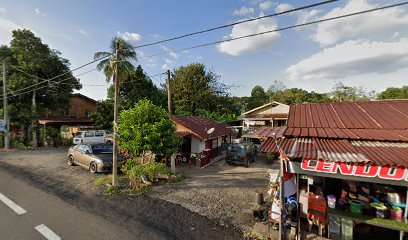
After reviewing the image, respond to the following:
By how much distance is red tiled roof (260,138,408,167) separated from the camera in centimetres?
450

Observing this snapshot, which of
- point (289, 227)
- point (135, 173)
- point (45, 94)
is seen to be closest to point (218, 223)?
point (289, 227)

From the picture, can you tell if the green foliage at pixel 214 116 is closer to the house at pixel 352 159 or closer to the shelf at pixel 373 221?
the house at pixel 352 159

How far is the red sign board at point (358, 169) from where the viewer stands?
13.8ft

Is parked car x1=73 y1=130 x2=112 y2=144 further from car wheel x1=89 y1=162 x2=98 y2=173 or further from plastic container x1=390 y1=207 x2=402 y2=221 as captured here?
plastic container x1=390 y1=207 x2=402 y2=221

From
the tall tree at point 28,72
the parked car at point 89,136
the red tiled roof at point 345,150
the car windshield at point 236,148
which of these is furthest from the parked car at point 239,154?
the tall tree at point 28,72

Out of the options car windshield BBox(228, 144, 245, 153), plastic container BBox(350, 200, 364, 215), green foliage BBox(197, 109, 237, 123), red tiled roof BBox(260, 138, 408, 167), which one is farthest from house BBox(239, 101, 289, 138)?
plastic container BBox(350, 200, 364, 215)

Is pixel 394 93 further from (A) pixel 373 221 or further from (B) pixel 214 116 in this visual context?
(A) pixel 373 221

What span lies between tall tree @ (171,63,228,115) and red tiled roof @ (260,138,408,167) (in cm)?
2575

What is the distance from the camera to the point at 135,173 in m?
8.78

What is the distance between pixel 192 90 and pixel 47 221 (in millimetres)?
26998

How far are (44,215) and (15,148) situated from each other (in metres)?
18.5

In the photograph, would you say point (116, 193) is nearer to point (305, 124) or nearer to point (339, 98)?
point (305, 124)

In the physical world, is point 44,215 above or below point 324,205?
below

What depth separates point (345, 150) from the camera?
17.1ft
